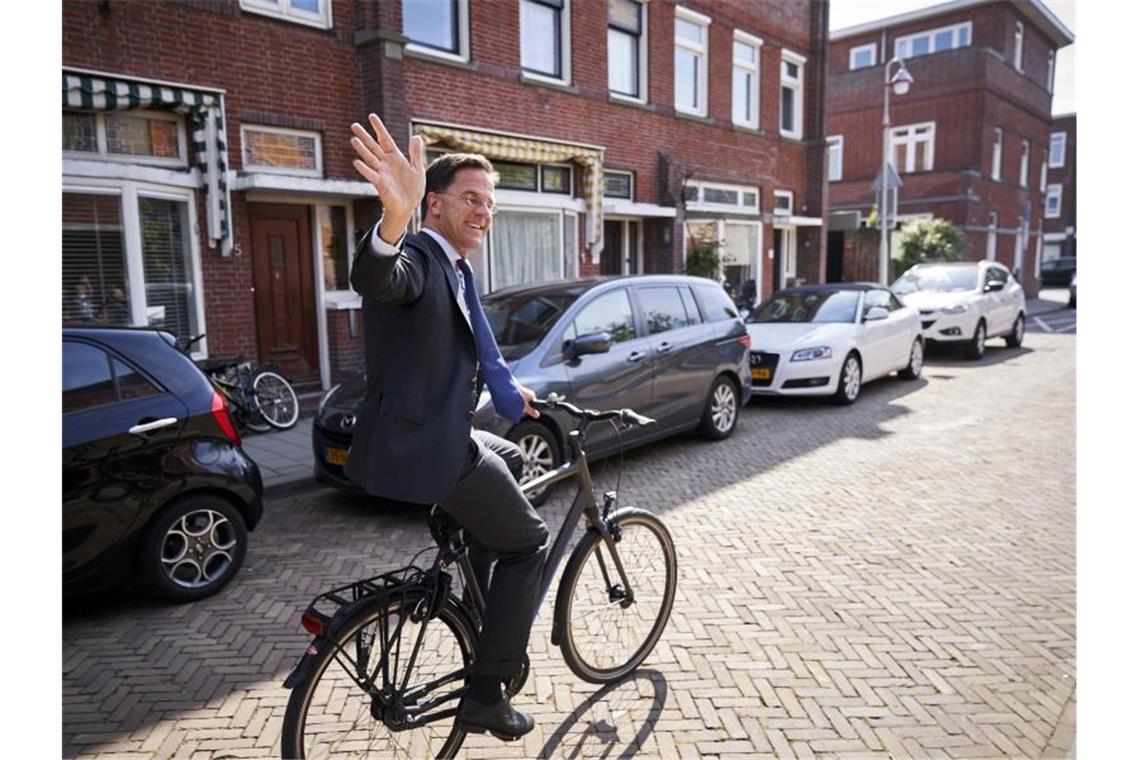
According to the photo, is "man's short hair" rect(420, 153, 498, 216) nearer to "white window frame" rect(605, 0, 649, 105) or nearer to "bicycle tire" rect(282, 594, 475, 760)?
"bicycle tire" rect(282, 594, 475, 760)

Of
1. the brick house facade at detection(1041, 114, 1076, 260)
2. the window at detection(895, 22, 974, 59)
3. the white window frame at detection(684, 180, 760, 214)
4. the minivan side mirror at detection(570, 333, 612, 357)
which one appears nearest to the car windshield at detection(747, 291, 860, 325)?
the white window frame at detection(684, 180, 760, 214)

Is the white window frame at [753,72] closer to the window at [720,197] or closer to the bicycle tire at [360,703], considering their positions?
the window at [720,197]

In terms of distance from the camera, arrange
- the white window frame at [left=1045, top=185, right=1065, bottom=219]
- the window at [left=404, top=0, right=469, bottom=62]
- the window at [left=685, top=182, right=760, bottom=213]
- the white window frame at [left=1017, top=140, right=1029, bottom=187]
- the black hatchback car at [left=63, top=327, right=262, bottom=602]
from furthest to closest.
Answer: the white window frame at [left=1045, top=185, right=1065, bottom=219], the white window frame at [left=1017, top=140, right=1029, bottom=187], the window at [left=685, top=182, right=760, bottom=213], the window at [left=404, top=0, right=469, bottom=62], the black hatchback car at [left=63, top=327, right=262, bottom=602]

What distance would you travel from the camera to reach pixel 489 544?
103 inches

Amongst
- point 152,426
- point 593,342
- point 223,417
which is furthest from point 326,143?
point 593,342

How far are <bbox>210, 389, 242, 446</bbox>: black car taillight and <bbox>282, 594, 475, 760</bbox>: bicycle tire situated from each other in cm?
244

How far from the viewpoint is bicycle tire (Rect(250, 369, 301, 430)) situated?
8414 millimetres

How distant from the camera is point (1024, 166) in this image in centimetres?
3312

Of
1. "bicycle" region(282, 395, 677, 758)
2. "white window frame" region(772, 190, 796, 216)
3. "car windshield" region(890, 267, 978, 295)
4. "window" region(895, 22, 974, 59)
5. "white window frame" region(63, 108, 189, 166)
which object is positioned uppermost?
"window" region(895, 22, 974, 59)

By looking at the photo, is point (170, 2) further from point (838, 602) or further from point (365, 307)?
point (838, 602)

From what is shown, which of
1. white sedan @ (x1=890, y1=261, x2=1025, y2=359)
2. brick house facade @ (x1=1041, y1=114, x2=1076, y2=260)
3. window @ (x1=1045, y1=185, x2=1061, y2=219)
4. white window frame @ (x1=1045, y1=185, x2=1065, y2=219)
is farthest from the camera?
window @ (x1=1045, y1=185, x2=1061, y2=219)

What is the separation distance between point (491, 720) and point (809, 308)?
29.9 feet

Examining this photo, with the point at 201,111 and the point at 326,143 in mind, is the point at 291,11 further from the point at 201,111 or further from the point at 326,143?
the point at 201,111

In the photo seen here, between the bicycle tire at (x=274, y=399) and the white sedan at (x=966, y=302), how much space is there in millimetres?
10094
